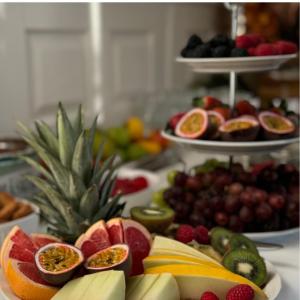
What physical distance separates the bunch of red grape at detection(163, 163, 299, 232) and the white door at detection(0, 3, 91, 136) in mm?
817

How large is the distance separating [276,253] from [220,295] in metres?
0.29

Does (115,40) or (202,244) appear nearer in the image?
(202,244)

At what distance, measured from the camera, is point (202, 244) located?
790mm

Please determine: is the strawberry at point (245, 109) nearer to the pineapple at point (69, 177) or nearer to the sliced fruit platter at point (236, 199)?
the sliced fruit platter at point (236, 199)

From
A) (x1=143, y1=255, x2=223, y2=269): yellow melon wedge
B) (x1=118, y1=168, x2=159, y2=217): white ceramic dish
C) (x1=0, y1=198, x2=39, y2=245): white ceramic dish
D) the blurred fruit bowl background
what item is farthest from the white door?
(x1=143, y1=255, x2=223, y2=269): yellow melon wedge

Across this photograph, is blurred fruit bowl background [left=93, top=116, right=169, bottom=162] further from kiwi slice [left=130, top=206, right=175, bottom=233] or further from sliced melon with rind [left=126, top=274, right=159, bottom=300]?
sliced melon with rind [left=126, top=274, right=159, bottom=300]

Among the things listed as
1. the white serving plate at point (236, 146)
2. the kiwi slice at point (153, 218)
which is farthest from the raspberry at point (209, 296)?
the white serving plate at point (236, 146)

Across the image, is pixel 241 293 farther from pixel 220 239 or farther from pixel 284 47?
pixel 284 47

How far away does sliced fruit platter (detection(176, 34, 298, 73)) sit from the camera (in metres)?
0.92

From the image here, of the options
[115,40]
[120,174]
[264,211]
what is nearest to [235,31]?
[264,211]

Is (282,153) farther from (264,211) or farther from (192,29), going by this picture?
(192,29)

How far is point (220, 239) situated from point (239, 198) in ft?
0.47

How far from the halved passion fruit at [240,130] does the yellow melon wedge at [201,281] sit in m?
0.34

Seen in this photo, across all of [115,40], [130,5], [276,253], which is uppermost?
[130,5]
